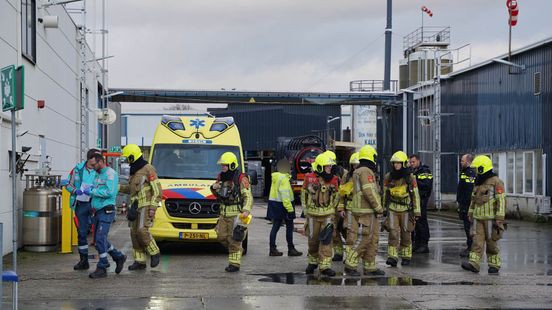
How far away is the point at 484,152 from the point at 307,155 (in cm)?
1024

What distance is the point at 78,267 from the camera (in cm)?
1257

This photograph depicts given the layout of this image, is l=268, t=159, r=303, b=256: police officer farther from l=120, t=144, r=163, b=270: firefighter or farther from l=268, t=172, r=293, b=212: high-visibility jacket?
l=120, t=144, r=163, b=270: firefighter

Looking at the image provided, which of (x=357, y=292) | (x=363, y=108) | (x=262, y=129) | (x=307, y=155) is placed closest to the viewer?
(x=357, y=292)

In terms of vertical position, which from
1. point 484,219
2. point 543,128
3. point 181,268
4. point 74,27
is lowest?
point 181,268

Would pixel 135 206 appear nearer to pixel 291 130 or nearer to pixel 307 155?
pixel 307 155

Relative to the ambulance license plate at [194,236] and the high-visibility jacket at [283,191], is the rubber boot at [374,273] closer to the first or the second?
the high-visibility jacket at [283,191]

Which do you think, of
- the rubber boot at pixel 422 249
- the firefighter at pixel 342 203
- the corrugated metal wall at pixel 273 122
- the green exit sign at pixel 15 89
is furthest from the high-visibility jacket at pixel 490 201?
the corrugated metal wall at pixel 273 122

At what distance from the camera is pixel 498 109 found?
3069cm

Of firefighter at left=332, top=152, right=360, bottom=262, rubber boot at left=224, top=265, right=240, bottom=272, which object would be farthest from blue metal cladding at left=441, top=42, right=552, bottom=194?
rubber boot at left=224, top=265, right=240, bottom=272

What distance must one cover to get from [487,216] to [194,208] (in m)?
5.27

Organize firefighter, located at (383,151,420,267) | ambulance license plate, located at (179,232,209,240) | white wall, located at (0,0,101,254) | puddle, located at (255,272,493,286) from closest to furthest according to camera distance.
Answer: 1. puddle, located at (255,272,493,286)
2. firefighter, located at (383,151,420,267)
3. white wall, located at (0,0,101,254)
4. ambulance license plate, located at (179,232,209,240)

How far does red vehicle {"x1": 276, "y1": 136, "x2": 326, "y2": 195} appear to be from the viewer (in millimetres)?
39406

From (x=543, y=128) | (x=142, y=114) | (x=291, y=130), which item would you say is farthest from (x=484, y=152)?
(x=142, y=114)

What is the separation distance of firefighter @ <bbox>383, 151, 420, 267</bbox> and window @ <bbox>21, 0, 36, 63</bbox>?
7.66m
